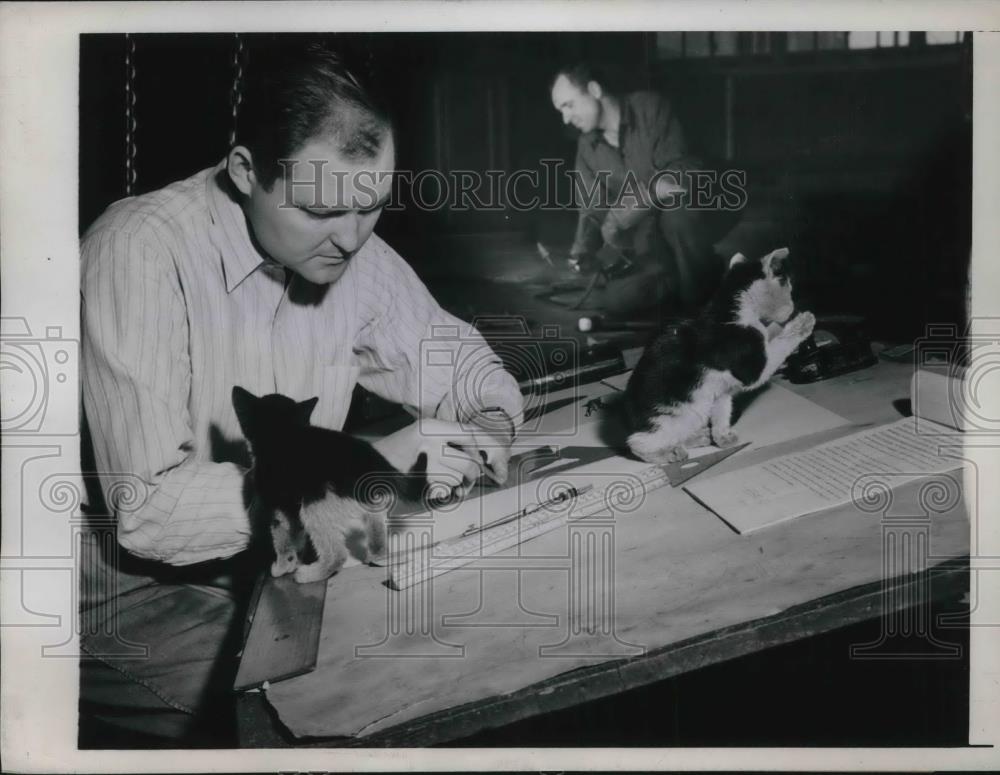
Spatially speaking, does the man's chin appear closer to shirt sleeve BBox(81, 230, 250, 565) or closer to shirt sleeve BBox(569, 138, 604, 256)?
shirt sleeve BBox(81, 230, 250, 565)

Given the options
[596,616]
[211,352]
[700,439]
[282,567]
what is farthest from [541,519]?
[211,352]

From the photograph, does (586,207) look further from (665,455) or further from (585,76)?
(665,455)

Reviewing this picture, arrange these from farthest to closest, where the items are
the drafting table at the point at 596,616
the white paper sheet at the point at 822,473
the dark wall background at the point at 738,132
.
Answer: the dark wall background at the point at 738,132 → the white paper sheet at the point at 822,473 → the drafting table at the point at 596,616

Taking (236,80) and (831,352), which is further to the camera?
(831,352)

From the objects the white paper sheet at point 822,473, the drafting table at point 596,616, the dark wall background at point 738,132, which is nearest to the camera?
the drafting table at point 596,616

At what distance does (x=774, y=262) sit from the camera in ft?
5.90

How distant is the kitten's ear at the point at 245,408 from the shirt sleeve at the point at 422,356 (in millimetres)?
219

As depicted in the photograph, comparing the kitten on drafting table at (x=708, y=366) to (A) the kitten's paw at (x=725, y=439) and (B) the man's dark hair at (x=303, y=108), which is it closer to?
(A) the kitten's paw at (x=725, y=439)

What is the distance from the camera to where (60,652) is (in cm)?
182

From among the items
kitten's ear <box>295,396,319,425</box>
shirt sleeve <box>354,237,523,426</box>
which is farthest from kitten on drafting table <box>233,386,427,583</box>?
shirt sleeve <box>354,237,523,426</box>

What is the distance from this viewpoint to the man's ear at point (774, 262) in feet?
5.89

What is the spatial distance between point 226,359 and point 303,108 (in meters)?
0.50

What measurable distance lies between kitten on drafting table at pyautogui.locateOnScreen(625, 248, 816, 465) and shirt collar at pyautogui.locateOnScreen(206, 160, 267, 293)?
790 mm

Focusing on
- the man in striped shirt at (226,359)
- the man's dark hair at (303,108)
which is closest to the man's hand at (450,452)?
the man in striped shirt at (226,359)
